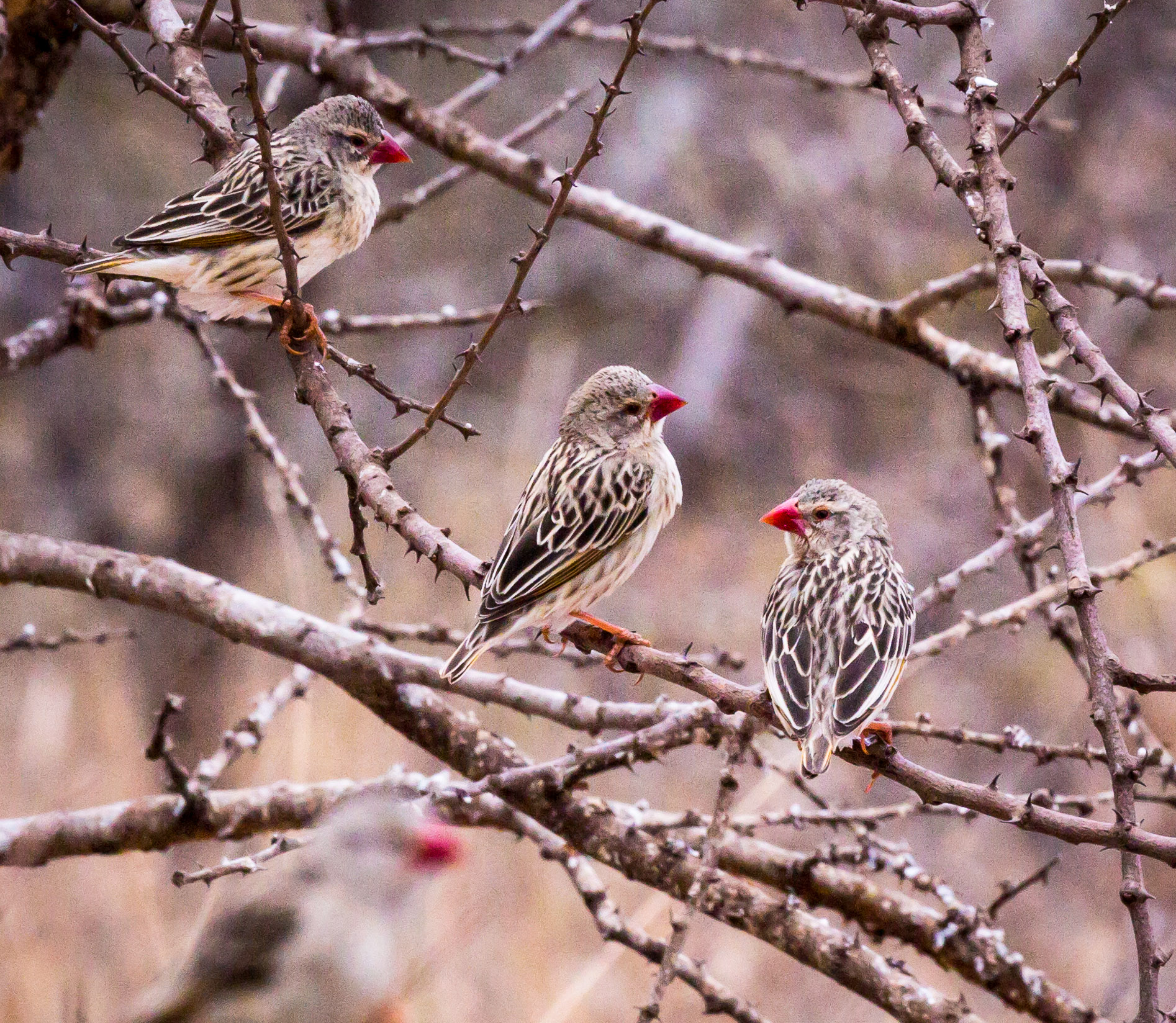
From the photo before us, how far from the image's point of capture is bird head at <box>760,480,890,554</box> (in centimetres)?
395

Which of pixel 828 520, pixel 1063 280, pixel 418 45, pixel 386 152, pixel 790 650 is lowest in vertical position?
pixel 790 650

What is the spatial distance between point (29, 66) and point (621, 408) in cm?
227

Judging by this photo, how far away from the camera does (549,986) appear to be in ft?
22.5

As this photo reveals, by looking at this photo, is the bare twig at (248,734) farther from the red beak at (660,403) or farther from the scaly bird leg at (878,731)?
the scaly bird leg at (878,731)

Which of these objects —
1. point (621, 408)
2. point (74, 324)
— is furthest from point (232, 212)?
point (621, 408)

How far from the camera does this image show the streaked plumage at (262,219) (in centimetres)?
419

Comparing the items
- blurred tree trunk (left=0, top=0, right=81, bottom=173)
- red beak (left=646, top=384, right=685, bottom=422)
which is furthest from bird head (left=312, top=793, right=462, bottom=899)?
blurred tree trunk (left=0, top=0, right=81, bottom=173)

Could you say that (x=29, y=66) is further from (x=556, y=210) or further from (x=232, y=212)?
(x=556, y=210)

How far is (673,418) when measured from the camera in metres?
10.0

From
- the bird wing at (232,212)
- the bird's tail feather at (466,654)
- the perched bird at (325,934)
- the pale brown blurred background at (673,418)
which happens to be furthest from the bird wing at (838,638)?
the pale brown blurred background at (673,418)

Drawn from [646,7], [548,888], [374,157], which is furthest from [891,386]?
[646,7]

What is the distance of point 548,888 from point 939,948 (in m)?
4.07

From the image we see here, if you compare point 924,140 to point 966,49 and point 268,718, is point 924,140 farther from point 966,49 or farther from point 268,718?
point 268,718

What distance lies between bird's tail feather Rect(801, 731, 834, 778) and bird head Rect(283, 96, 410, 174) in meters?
2.93
